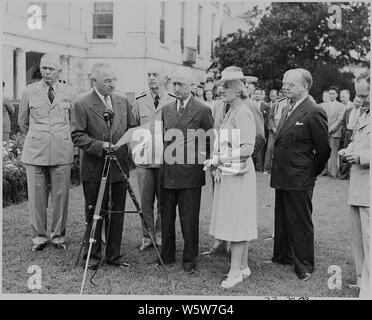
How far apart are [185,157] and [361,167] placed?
176 cm

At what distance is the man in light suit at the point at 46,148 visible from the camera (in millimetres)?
6348

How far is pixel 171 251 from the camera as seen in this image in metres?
5.95

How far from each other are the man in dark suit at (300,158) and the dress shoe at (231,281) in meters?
0.68

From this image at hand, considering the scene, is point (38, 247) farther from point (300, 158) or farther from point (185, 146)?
point (300, 158)

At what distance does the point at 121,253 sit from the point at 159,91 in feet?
6.50

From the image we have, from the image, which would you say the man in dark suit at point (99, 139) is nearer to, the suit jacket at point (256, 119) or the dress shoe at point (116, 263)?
the dress shoe at point (116, 263)

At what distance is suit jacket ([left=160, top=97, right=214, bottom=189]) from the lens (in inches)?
223

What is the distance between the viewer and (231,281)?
5316 mm

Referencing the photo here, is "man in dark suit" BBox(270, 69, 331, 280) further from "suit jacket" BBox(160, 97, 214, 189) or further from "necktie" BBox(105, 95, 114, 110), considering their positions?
"necktie" BBox(105, 95, 114, 110)

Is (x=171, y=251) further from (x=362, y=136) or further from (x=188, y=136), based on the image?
(x=362, y=136)

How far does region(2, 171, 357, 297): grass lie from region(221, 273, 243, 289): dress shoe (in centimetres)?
5

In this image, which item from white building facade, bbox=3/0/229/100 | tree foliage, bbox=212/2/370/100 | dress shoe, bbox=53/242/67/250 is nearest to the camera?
dress shoe, bbox=53/242/67/250

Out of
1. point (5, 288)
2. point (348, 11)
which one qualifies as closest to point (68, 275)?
point (5, 288)

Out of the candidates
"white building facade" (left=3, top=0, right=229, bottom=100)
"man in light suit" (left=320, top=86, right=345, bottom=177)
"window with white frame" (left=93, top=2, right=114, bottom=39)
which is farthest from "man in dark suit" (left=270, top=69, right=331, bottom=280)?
"window with white frame" (left=93, top=2, right=114, bottom=39)
